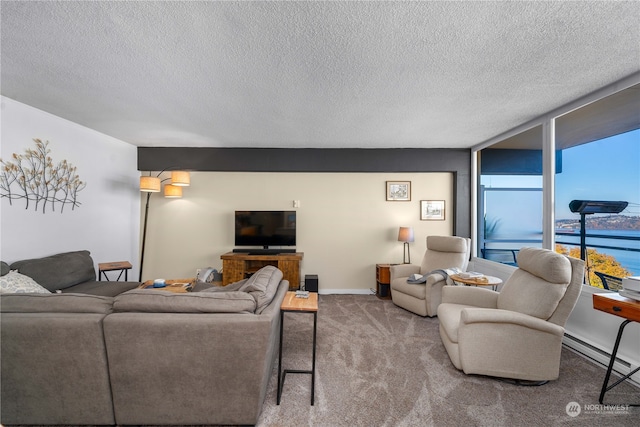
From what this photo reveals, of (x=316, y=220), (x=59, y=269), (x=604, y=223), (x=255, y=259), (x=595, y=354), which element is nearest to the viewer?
(x=595, y=354)

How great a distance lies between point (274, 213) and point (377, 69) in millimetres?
3099

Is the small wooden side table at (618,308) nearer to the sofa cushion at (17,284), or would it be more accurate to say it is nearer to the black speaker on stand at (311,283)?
the black speaker on stand at (311,283)

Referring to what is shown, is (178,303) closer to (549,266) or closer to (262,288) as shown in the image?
(262,288)

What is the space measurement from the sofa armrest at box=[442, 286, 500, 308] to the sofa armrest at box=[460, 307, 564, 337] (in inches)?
22.6

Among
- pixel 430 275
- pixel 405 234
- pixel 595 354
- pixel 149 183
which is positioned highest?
pixel 149 183

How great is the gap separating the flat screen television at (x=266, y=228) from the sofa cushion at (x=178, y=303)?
3039 mm

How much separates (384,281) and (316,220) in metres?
1.59

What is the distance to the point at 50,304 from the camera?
158cm

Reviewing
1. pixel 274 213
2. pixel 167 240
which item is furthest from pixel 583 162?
pixel 167 240

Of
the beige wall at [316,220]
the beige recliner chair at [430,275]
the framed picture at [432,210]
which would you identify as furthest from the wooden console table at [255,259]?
the framed picture at [432,210]

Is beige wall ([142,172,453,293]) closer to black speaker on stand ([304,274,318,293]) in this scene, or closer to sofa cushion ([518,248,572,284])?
black speaker on stand ([304,274,318,293])

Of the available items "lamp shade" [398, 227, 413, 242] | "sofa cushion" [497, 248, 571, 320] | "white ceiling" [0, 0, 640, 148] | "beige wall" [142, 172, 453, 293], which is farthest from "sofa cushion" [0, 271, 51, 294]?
"lamp shade" [398, 227, 413, 242]

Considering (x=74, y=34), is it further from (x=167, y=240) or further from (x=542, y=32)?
(x=167, y=240)

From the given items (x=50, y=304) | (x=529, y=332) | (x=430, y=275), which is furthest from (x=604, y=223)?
(x=50, y=304)
